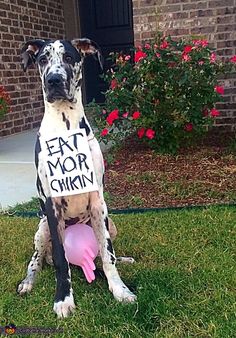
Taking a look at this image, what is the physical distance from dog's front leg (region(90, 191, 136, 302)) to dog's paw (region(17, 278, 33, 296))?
0.47 meters

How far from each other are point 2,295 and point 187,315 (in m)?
1.06

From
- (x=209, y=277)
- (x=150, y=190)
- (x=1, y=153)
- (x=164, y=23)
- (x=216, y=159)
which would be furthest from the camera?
(x=1, y=153)

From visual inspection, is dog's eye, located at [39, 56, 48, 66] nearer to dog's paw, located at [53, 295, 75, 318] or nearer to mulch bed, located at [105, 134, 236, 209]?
dog's paw, located at [53, 295, 75, 318]

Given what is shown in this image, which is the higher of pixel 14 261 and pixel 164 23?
pixel 164 23

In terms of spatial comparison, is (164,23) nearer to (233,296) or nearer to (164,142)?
(164,142)

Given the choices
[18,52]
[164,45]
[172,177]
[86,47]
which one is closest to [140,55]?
[164,45]

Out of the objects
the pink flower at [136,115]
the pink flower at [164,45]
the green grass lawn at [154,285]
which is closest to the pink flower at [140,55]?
the pink flower at [164,45]

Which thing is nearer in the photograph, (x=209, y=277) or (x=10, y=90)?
(x=209, y=277)

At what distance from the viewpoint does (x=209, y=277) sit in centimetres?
262

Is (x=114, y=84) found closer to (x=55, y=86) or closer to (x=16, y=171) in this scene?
(x=16, y=171)

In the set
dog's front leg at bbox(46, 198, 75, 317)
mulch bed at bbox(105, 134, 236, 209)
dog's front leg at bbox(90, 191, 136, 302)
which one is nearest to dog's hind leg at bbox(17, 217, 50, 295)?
dog's front leg at bbox(46, 198, 75, 317)

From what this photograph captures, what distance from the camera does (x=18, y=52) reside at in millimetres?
8016

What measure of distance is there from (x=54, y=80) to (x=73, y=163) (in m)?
0.45

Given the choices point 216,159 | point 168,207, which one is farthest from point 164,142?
point 168,207
